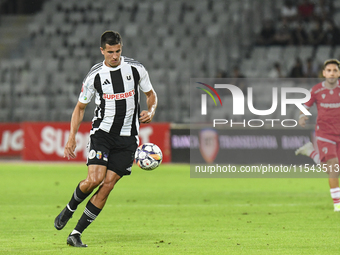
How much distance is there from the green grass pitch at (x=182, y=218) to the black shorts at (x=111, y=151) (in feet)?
2.65

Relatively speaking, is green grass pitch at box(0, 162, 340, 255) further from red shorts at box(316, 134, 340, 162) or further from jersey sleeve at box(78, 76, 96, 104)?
jersey sleeve at box(78, 76, 96, 104)

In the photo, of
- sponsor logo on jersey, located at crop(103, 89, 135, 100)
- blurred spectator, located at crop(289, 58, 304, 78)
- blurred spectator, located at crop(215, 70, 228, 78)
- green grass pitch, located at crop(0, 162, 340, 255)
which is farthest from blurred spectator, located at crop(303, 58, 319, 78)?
sponsor logo on jersey, located at crop(103, 89, 135, 100)

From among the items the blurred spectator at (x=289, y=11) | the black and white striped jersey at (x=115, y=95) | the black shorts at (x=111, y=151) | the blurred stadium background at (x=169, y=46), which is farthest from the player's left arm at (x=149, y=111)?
the blurred spectator at (x=289, y=11)

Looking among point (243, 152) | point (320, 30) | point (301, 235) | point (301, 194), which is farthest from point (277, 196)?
point (320, 30)

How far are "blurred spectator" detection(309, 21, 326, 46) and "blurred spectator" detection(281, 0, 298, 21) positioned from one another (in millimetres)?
953

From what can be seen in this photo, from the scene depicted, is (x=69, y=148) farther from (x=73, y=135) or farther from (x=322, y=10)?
(x=322, y=10)

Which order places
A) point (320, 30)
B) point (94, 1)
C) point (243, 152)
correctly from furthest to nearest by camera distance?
point (94, 1), point (320, 30), point (243, 152)

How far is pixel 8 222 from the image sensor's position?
7.80 meters

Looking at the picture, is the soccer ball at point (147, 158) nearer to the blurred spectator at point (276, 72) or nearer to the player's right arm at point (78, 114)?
the player's right arm at point (78, 114)

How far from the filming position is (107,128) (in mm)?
6227

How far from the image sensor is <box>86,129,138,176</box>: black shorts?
6090mm

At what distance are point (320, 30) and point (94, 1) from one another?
9482 mm

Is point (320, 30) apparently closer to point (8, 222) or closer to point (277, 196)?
point (277, 196)

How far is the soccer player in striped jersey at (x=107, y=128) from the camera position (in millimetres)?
6078
